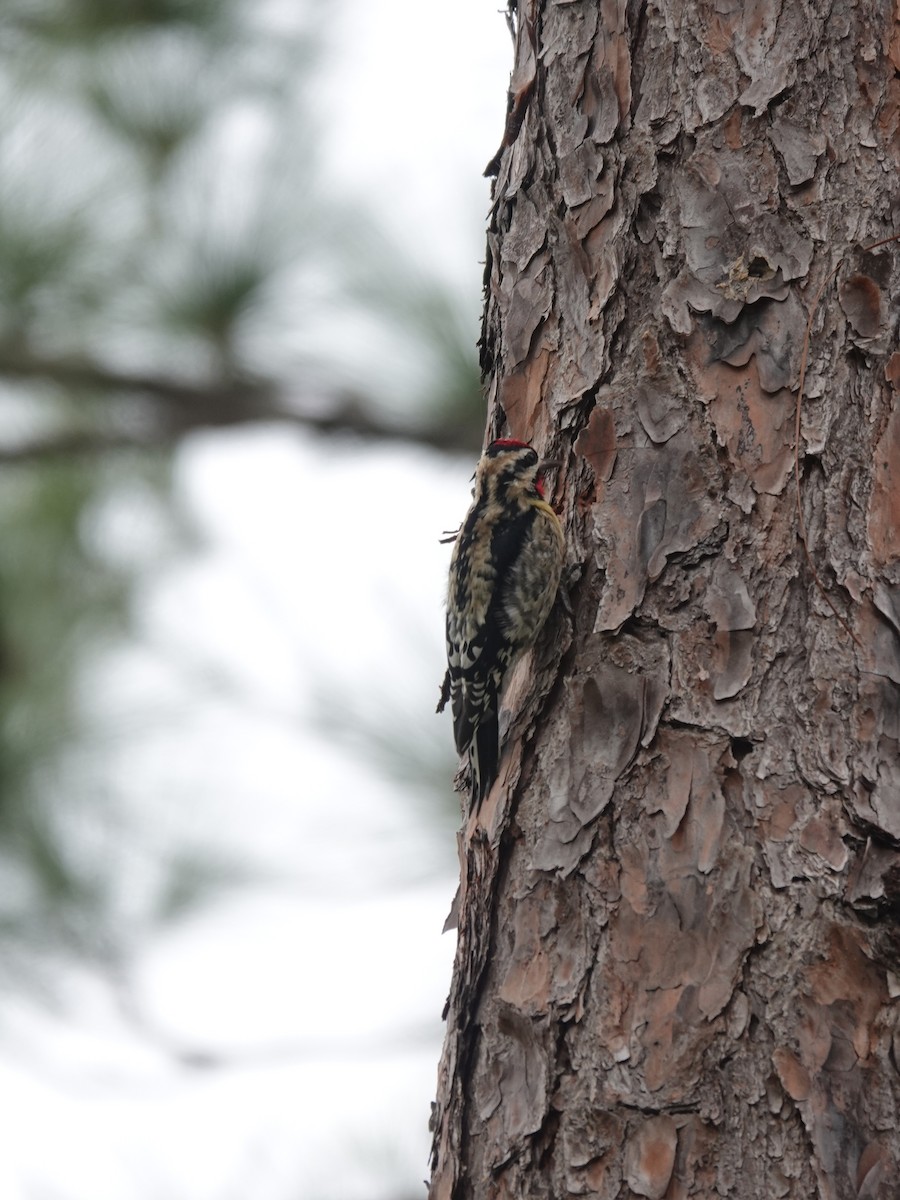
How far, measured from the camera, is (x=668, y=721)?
214 cm

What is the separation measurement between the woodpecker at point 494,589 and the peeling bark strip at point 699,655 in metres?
0.13

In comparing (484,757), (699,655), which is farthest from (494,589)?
(699,655)

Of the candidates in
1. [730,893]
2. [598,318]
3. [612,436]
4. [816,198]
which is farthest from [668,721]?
[816,198]

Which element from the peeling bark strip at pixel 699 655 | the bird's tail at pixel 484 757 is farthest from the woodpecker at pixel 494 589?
the peeling bark strip at pixel 699 655

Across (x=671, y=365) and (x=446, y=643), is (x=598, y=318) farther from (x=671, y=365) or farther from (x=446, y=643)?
(x=446, y=643)

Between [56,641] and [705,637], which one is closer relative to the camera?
[705,637]

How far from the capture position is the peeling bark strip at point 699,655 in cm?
188

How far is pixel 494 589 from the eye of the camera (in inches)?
120

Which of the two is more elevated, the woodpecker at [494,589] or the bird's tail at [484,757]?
the woodpecker at [494,589]

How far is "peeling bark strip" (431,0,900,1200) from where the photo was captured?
74.2 inches

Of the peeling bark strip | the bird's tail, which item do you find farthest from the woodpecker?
the peeling bark strip

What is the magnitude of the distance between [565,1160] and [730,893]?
1.43 ft

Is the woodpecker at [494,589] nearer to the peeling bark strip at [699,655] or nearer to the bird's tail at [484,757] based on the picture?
the bird's tail at [484,757]

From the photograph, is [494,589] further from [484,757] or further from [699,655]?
[699,655]
